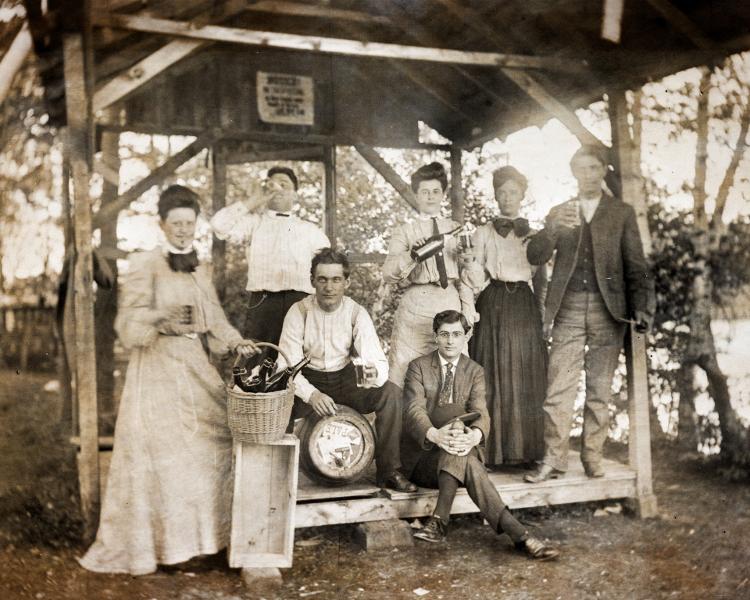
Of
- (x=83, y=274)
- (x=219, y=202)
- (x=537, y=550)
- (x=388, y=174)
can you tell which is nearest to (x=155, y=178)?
(x=219, y=202)

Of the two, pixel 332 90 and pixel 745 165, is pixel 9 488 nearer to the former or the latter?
pixel 332 90

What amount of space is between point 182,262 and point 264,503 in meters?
1.56

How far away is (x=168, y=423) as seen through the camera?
425cm

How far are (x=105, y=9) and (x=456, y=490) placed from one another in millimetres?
3680

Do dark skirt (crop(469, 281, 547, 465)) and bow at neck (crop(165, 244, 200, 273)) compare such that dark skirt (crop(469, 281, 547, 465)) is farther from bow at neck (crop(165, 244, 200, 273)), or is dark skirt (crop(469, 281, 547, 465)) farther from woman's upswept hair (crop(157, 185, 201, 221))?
woman's upswept hair (crop(157, 185, 201, 221))

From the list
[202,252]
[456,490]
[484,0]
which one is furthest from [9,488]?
[484,0]

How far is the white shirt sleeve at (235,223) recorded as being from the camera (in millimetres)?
4938

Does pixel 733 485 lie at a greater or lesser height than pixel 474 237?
lesser

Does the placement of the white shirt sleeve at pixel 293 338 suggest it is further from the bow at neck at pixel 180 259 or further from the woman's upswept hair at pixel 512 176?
the woman's upswept hair at pixel 512 176

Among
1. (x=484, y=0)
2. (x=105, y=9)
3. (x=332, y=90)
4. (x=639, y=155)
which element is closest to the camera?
(x=105, y=9)

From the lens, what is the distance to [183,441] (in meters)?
4.28

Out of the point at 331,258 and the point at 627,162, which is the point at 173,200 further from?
the point at 627,162

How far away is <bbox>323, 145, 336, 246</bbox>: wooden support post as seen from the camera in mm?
6464

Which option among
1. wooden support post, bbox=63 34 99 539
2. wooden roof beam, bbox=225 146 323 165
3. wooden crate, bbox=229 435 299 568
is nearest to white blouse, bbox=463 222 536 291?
wooden crate, bbox=229 435 299 568
